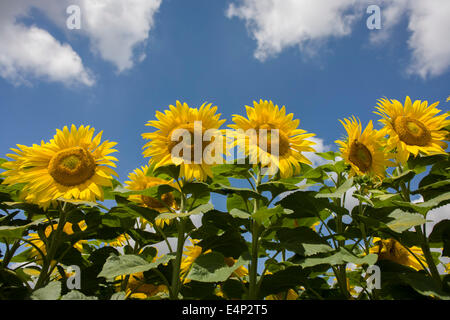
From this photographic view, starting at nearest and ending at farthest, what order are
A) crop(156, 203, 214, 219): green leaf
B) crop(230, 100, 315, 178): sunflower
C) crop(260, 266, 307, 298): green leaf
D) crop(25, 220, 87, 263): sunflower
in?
crop(156, 203, 214, 219): green leaf → crop(260, 266, 307, 298): green leaf → crop(230, 100, 315, 178): sunflower → crop(25, 220, 87, 263): sunflower

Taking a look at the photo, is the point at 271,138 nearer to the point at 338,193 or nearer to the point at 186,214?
the point at 338,193

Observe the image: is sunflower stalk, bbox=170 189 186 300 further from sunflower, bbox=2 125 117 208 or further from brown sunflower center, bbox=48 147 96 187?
brown sunflower center, bbox=48 147 96 187

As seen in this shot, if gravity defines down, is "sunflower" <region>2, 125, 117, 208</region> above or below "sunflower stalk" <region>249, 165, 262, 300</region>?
above

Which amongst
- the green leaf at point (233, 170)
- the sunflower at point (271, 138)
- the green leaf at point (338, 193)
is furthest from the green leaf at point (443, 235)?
the green leaf at point (233, 170)

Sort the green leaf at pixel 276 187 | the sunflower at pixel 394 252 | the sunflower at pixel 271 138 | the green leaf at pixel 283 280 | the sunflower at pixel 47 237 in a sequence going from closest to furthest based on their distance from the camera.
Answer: the green leaf at pixel 283 280 < the green leaf at pixel 276 187 < the sunflower at pixel 271 138 < the sunflower at pixel 394 252 < the sunflower at pixel 47 237

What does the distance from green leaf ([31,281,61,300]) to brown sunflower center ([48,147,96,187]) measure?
2.55ft

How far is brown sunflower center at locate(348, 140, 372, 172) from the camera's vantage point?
Answer: 263cm

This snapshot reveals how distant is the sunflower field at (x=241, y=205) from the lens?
2039mm

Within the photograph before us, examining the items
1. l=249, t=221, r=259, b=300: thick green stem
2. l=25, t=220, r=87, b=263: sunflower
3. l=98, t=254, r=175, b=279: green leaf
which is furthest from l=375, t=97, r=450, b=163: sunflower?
l=25, t=220, r=87, b=263: sunflower

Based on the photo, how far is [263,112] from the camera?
2422mm

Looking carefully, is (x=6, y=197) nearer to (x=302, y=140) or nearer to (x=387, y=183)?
(x=302, y=140)

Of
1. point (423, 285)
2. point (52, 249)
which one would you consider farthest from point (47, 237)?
point (423, 285)

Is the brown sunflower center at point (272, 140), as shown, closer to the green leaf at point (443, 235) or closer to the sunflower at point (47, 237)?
the green leaf at point (443, 235)

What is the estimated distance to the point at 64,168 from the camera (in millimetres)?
2494
